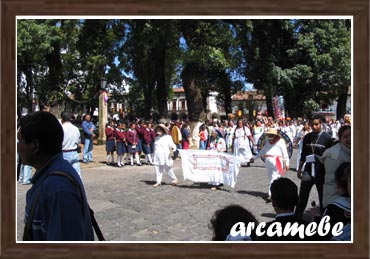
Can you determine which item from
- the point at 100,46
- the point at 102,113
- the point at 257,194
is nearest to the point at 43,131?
the point at 100,46

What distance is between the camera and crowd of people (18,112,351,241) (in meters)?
2.90

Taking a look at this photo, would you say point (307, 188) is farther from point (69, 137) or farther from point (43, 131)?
point (43, 131)

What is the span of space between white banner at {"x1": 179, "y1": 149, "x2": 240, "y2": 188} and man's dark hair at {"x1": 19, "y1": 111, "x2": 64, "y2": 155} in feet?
22.1

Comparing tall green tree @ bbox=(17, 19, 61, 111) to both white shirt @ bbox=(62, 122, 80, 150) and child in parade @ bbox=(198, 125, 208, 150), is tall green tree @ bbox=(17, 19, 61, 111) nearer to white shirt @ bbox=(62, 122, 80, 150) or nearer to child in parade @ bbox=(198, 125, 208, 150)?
white shirt @ bbox=(62, 122, 80, 150)

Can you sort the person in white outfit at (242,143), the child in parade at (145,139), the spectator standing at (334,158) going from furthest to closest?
the child in parade at (145,139) < the person in white outfit at (242,143) < the spectator standing at (334,158)

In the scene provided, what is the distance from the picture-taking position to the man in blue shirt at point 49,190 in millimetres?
1871

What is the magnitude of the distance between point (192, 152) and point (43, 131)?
22.9 ft

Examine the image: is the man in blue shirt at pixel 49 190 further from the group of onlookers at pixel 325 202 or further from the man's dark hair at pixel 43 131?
the group of onlookers at pixel 325 202

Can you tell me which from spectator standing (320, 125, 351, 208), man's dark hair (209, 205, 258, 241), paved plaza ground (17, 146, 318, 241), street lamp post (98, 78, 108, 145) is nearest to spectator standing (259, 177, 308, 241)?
man's dark hair (209, 205, 258, 241)

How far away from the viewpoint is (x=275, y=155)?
23.3 ft

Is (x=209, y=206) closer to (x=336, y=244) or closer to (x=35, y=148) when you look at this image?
(x=336, y=244)

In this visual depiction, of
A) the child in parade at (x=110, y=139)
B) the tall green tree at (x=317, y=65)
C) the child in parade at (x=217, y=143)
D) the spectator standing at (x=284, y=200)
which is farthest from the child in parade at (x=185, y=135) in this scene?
the spectator standing at (x=284, y=200)
